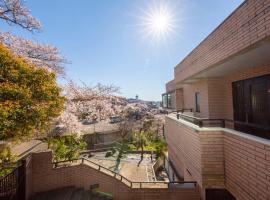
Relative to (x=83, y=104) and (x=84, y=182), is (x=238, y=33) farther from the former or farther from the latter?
(x=83, y=104)

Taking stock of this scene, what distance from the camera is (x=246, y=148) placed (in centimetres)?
446

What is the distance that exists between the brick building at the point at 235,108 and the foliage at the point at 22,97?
539 centimetres

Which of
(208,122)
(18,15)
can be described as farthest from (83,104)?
(208,122)

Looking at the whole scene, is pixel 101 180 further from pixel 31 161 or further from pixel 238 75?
pixel 238 75

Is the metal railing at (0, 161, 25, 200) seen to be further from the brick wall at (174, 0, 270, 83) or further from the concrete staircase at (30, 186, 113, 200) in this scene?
the brick wall at (174, 0, 270, 83)

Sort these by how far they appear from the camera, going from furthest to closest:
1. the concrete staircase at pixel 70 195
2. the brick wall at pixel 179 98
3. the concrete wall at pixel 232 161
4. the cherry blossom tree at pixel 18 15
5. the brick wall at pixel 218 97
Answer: the brick wall at pixel 179 98, the concrete staircase at pixel 70 195, the cherry blossom tree at pixel 18 15, the brick wall at pixel 218 97, the concrete wall at pixel 232 161

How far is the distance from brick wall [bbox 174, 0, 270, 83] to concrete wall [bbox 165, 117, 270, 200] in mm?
2212

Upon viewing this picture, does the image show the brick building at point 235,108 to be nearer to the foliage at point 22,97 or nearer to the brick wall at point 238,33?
the brick wall at point 238,33

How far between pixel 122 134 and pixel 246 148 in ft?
76.2

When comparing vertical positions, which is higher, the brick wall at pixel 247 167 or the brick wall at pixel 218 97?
the brick wall at pixel 218 97

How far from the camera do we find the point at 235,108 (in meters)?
7.13

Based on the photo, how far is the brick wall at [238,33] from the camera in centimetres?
343

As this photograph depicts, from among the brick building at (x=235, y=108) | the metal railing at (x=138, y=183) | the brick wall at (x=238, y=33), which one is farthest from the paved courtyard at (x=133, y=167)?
the brick wall at (x=238, y=33)

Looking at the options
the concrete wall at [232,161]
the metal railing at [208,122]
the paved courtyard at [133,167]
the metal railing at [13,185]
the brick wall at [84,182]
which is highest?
the metal railing at [208,122]
